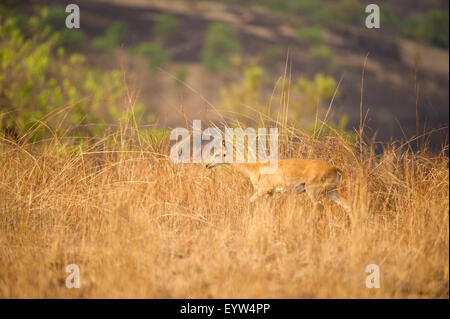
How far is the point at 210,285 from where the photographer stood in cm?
495

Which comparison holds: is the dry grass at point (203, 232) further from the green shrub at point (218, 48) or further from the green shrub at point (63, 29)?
the green shrub at point (218, 48)

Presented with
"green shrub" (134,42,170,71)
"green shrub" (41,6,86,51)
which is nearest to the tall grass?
"green shrub" (41,6,86,51)

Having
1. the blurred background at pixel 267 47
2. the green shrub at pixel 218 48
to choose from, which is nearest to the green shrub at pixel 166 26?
the blurred background at pixel 267 47

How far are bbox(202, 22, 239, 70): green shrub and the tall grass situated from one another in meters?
46.2

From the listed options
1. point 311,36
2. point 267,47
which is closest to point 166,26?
point 267,47

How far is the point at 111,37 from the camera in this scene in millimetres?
54844

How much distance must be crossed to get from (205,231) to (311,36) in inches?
2096

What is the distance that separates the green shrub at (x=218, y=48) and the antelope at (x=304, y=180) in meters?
46.5

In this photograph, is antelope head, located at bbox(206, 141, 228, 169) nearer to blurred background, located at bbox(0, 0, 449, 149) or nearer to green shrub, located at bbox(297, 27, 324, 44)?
blurred background, located at bbox(0, 0, 449, 149)

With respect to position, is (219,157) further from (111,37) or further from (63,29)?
(111,37)

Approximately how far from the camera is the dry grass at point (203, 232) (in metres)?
4.90

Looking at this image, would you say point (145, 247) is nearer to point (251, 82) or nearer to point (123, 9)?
point (251, 82)

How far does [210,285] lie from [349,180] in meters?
2.81

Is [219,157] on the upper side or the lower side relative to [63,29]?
lower
